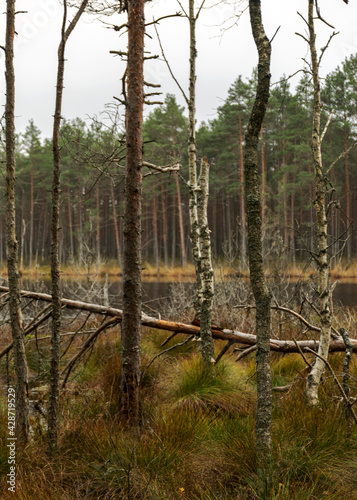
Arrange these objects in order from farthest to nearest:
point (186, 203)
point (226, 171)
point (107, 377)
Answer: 1. point (186, 203)
2. point (226, 171)
3. point (107, 377)

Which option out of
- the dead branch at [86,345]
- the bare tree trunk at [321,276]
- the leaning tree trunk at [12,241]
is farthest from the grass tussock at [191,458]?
the dead branch at [86,345]

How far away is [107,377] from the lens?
5.46 m

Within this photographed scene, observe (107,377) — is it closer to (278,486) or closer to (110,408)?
(110,408)

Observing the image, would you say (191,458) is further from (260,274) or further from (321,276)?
(321,276)

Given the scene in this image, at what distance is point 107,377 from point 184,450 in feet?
7.46

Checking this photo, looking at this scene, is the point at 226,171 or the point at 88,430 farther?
the point at 226,171

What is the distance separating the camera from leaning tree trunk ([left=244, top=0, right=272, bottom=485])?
2.91 m

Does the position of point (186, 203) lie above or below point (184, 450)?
above

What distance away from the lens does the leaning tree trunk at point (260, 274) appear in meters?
2.91

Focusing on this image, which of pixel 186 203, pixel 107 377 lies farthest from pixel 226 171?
pixel 107 377

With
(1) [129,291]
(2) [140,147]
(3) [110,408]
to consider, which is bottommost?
(3) [110,408]

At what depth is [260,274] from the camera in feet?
9.71

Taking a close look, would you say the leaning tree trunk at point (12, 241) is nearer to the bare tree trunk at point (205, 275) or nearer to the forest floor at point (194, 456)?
the forest floor at point (194, 456)

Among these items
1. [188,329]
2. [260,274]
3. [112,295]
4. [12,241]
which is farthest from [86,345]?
[112,295]
